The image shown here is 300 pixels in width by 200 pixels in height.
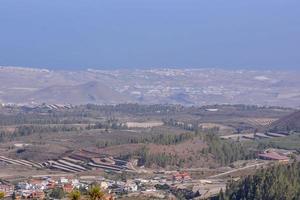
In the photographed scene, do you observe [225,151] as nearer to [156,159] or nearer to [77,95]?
[156,159]

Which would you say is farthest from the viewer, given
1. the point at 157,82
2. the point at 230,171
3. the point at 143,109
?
the point at 157,82

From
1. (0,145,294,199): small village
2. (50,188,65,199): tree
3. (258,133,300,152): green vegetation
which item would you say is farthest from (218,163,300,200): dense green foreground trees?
(258,133,300,152): green vegetation

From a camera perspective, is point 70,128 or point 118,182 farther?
point 70,128

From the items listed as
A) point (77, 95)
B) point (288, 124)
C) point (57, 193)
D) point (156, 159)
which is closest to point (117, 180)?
point (156, 159)

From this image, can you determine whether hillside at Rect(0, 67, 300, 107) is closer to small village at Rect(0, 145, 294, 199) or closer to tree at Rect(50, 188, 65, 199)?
small village at Rect(0, 145, 294, 199)

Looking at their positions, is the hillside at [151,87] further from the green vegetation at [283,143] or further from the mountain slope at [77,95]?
the green vegetation at [283,143]

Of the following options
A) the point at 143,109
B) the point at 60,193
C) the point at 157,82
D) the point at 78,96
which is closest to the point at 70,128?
the point at 143,109

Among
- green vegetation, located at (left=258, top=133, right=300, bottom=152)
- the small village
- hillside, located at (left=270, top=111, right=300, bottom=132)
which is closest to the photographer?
the small village

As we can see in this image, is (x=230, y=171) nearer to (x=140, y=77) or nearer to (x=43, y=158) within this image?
(x=43, y=158)

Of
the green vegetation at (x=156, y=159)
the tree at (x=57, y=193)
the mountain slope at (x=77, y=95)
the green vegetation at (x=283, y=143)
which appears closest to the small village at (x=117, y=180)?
the tree at (x=57, y=193)
